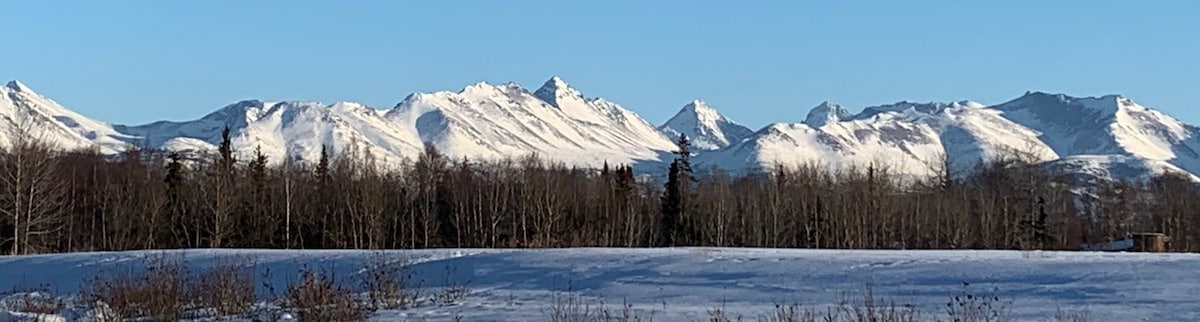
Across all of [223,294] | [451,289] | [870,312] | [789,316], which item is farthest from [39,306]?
[870,312]

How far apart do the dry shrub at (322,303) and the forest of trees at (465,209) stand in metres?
44.7

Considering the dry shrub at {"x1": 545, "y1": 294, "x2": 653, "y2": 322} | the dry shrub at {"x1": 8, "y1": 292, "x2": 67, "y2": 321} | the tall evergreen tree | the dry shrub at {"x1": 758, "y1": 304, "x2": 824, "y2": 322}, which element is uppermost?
the tall evergreen tree

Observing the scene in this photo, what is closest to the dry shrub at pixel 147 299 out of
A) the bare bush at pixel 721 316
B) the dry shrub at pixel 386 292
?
the dry shrub at pixel 386 292

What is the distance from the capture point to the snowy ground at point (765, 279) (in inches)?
651

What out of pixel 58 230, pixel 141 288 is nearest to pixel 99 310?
pixel 141 288

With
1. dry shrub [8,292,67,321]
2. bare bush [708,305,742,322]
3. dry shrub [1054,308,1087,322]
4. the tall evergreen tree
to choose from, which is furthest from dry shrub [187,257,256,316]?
the tall evergreen tree

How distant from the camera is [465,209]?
257 ft

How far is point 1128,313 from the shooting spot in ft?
50.2

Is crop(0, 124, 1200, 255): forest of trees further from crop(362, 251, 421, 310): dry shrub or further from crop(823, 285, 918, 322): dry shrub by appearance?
crop(823, 285, 918, 322): dry shrub

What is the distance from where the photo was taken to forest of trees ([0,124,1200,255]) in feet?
221

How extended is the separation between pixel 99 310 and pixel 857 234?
68.6 meters

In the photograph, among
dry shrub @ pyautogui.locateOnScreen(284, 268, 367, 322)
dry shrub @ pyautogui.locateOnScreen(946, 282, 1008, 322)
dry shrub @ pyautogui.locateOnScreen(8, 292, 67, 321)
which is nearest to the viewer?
dry shrub @ pyautogui.locateOnScreen(946, 282, 1008, 322)

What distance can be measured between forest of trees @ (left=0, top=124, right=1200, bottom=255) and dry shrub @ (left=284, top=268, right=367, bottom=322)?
4468 centimetres

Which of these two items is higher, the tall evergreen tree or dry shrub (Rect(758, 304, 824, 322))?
the tall evergreen tree
